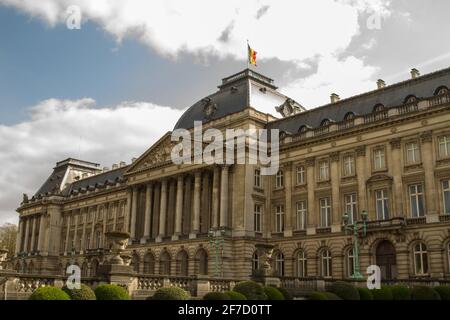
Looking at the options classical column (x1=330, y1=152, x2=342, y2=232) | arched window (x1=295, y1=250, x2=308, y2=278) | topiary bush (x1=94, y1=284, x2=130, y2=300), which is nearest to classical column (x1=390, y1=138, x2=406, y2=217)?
classical column (x1=330, y1=152, x2=342, y2=232)

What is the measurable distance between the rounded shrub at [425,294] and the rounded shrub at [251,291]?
931 centimetres

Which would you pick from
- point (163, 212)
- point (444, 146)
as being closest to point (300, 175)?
point (444, 146)

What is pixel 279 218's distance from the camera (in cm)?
5203

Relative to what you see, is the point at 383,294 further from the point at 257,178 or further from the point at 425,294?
the point at 257,178

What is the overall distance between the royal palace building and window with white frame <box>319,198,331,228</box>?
4.0 inches

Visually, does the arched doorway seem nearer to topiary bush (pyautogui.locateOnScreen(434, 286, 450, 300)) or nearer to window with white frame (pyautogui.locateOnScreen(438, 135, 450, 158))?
window with white frame (pyautogui.locateOnScreen(438, 135, 450, 158))

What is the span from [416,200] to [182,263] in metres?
24.9

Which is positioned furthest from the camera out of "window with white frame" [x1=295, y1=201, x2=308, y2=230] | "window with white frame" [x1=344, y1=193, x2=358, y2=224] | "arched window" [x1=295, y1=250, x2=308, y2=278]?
"window with white frame" [x1=295, y1=201, x2=308, y2=230]

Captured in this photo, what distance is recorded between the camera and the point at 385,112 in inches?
1766

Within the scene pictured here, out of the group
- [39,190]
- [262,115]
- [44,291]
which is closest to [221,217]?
[262,115]

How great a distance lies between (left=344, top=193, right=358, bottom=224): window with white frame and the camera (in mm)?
45647

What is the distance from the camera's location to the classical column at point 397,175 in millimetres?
42250

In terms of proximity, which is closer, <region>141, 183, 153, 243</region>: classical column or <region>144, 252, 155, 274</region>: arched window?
<region>144, 252, 155, 274</region>: arched window
